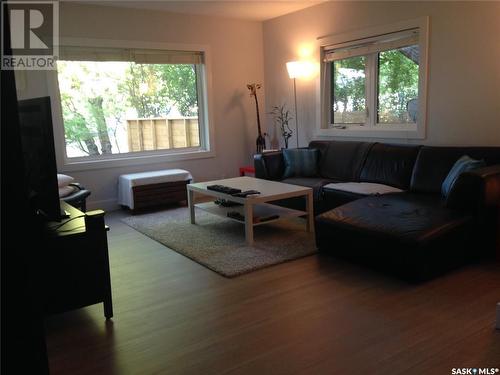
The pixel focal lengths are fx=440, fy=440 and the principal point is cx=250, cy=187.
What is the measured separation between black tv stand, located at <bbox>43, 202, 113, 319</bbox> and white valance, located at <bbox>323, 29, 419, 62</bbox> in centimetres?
348

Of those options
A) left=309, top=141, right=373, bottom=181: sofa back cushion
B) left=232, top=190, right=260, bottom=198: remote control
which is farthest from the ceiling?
left=232, top=190, right=260, bottom=198: remote control

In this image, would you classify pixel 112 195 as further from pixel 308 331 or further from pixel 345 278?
pixel 308 331

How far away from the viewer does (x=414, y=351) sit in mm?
1990

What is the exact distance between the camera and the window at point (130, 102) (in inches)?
196

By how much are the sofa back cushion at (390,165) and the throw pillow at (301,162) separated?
575 millimetres

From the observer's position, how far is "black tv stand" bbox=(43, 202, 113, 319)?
7.61 feet

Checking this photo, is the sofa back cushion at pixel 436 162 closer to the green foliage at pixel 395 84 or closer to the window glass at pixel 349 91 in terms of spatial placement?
the green foliage at pixel 395 84

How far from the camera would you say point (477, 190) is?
2988 mm

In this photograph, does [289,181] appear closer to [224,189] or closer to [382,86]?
[224,189]

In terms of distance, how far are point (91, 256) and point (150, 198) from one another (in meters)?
2.59

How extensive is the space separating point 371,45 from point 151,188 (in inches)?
113
